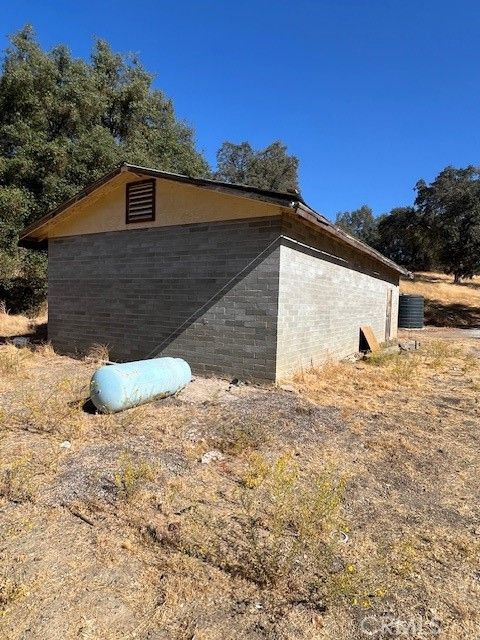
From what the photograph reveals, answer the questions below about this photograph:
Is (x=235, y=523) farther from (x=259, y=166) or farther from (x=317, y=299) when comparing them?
(x=259, y=166)

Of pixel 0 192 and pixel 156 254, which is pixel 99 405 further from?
pixel 0 192

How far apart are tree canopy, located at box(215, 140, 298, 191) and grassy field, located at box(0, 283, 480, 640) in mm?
29798

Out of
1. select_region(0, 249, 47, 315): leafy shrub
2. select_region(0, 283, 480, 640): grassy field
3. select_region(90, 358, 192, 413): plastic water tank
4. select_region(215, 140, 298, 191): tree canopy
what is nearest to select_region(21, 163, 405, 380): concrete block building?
select_region(90, 358, 192, 413): plastic water tank

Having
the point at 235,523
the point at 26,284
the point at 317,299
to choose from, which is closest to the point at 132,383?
the point at 235,523

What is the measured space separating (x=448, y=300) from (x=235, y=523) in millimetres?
32189

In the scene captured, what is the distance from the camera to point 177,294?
327 inches

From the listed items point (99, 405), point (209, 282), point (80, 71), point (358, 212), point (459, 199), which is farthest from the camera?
point (358, 212)

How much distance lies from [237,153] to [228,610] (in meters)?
36.7

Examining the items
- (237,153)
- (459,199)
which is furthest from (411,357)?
(237,153)

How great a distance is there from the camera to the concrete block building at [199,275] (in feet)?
23.6

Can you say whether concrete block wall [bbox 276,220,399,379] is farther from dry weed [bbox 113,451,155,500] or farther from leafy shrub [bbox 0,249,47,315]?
leafy shrub [bbox 0,249,47,315]

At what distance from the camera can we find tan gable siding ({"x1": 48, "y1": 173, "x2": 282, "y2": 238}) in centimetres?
748

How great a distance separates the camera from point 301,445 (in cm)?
464

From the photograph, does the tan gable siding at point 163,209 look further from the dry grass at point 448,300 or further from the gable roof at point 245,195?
the dry grass at point 448,300
